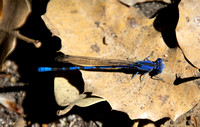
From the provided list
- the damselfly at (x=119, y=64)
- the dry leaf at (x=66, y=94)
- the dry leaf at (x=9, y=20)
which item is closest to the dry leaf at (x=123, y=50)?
the damselfly at (x=119, y=64)

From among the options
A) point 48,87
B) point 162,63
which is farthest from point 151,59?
point 48,87

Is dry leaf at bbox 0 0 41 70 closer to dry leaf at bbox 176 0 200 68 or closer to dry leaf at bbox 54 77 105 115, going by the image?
dry leaf at bbox 54 77 105 115

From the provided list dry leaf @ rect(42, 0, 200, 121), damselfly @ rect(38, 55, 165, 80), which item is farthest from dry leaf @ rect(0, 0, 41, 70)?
damselfly @ rect(38, 55, 165, 80)

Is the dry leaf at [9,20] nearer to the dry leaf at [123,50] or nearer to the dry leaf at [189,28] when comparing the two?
the dry leaf at [123,50]

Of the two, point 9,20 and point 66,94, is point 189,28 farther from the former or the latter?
point 9,20

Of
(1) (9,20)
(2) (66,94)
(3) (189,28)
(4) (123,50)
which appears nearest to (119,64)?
(4) (123,50)

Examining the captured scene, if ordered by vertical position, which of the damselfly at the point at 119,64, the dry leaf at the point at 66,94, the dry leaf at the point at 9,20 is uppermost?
the dry leaf at the point at 9,20

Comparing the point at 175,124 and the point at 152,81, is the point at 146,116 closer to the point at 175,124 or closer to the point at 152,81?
the point at 152,81
